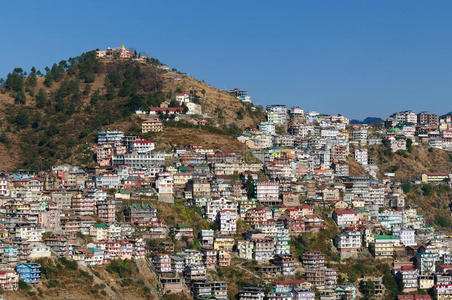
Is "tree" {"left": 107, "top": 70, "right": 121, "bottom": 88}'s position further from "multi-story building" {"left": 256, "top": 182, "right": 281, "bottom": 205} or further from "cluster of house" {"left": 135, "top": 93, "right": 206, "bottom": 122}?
"multi-story building" {"left": 256, "top": 182, "right": 281, "bottom": 205}

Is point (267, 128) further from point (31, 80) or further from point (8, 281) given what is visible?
point (8, 281)

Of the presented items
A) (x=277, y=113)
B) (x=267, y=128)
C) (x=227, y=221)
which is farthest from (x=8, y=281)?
(x=277, y=113)

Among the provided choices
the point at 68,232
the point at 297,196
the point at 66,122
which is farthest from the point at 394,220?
the point at 66,122

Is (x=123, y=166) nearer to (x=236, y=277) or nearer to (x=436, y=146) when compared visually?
(x=236, y=277)

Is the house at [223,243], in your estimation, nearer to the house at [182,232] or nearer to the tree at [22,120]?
the house at [182,232]

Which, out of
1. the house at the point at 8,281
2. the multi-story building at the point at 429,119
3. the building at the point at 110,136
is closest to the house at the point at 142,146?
the building at the point at 110,136

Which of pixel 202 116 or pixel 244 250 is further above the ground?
pixel 202 116
